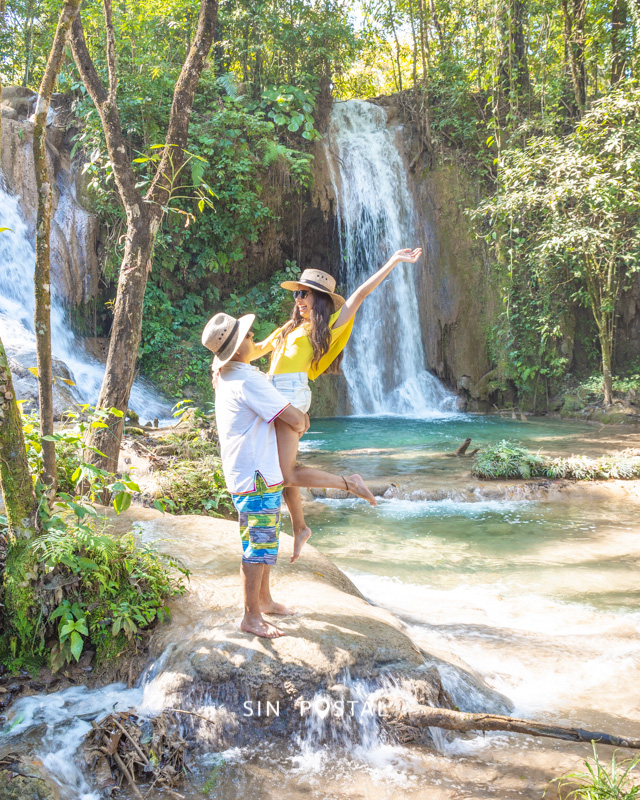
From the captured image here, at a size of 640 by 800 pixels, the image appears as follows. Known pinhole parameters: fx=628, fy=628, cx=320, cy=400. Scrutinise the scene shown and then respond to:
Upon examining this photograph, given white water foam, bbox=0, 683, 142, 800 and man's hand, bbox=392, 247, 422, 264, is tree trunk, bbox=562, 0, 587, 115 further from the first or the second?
white water foam, bbox=0, 683, 142, 800

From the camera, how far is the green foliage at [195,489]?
622cm

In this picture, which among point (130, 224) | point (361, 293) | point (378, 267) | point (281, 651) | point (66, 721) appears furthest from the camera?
point (378, 267)

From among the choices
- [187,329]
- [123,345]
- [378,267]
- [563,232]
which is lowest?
[123,345]

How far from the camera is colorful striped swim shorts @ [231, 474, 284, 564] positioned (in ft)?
9.80

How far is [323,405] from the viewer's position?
1603 centimetres

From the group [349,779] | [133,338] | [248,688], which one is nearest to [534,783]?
[349,779]

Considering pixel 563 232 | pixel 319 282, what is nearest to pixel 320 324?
pixel 319 282

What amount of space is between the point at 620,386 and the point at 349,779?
13.8 metres

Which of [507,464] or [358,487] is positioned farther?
[507,464]

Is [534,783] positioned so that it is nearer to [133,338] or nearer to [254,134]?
[133,338]

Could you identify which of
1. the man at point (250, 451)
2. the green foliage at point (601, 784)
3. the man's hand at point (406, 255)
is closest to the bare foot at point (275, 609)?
the man at point (250, 451)

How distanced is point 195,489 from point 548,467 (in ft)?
16.4

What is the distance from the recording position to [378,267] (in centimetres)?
1677

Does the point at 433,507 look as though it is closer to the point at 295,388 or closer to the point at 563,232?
the point at 295,388
